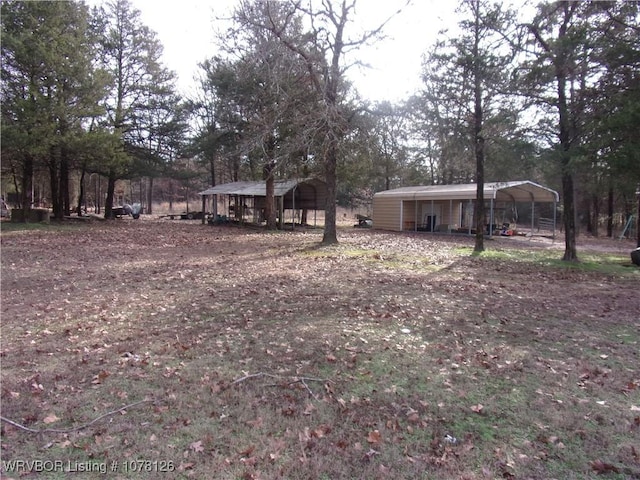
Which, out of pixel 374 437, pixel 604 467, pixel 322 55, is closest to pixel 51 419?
pixel 374 437

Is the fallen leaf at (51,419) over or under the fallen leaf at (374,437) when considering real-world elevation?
over

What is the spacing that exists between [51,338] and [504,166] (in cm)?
1370

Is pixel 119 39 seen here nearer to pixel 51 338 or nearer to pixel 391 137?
pixel 391 137

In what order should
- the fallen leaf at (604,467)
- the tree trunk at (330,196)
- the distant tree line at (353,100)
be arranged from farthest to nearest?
the tree trunk at (330,196) → the distant tree line at (353,100) → the fallen leaf at (604,467)

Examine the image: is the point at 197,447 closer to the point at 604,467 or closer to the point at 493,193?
the point at 604,467

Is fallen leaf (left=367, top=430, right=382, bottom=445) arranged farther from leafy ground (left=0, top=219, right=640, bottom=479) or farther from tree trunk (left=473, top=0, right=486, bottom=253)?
tree trunk (left=473, top=0, right=486, bottom=253)

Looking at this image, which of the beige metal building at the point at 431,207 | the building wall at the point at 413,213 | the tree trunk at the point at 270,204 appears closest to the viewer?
the tree trunk at the point at 270,204

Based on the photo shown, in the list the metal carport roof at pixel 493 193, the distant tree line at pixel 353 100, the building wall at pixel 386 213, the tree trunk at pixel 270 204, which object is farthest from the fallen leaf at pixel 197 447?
the building wall at pixel 386 213

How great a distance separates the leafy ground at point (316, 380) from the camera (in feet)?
9.55

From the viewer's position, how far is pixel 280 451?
295 centimetres

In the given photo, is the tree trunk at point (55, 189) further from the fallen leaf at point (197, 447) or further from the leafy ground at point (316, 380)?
the fallen leaf at point (197, 447)

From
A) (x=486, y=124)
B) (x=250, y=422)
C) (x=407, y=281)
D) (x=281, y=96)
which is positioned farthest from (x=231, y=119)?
(x=250, y=422)

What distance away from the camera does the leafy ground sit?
2.91 m

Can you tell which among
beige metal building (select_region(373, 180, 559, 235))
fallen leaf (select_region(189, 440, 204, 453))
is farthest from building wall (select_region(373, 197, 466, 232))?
fallen leaf (select_region(189, 440, 204, 453))
